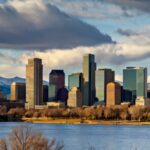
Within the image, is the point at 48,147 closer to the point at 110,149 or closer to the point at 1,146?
the point at 1,146

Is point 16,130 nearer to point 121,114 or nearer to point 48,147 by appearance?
point 48,147

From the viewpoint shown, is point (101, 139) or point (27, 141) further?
point (101, 139)

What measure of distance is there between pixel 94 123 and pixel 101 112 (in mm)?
10508

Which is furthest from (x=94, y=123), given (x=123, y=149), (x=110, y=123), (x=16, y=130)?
(x=16, y=130)

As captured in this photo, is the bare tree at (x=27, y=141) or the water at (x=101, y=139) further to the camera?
the water at (x=101, y=139)

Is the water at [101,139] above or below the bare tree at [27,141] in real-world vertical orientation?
below

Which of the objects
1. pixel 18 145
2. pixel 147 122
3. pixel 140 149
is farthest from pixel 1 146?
pixel 147 122

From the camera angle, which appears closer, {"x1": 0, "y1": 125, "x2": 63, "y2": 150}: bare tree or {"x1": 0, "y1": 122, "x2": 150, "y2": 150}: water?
{"x1": 0, "y1": 125, "x2": 63, "y2": 150}: bare tree

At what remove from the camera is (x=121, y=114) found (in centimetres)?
19800

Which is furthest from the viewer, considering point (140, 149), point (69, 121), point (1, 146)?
point (69, 121)

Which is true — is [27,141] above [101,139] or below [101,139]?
above

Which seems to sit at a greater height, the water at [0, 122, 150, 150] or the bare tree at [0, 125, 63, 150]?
the bare tree at [0, 125, 63, 150]

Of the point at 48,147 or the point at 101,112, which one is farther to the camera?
the point at 101,112

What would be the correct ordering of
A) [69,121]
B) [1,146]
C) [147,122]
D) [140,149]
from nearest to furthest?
[1,146] → [140,149] → [147,122] → [69,121]
